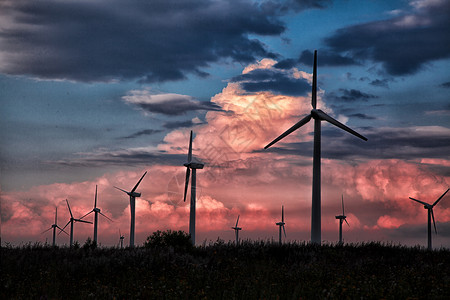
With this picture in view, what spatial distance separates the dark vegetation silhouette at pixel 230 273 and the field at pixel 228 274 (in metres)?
0.05

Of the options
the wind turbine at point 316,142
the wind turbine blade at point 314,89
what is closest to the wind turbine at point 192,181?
the wind turbine at point 316,142

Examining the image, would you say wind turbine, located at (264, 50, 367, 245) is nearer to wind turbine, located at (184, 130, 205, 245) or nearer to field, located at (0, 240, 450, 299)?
field, located at (0, 240, 450, 299)

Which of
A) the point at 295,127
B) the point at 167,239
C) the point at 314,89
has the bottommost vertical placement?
the point at 167,239

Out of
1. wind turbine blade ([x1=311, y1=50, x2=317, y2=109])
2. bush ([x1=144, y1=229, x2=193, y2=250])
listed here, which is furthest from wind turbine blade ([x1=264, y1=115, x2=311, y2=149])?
bush ([x1=144, y1=229, x2=193, y2=250])

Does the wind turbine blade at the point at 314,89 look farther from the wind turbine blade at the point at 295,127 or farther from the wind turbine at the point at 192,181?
the wind turbine at the point at 192,181

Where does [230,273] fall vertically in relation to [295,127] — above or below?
below

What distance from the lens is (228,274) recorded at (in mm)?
22250

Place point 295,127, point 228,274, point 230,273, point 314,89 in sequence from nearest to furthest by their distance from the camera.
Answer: point 228,274 < point 230,273 < point 295,127 < point 314,89

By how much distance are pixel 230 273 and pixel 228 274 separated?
60 centimetres

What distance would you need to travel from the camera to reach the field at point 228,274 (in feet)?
57.8

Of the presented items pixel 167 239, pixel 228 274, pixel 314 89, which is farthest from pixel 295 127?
pixel 228 274

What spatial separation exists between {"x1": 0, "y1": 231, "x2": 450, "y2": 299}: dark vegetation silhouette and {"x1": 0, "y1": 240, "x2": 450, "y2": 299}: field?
5 cm

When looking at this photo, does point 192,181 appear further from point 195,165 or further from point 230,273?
point 230,273

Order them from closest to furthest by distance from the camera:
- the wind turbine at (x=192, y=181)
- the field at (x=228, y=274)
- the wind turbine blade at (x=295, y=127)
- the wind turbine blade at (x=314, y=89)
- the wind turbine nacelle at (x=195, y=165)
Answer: the field at (x=228, y=274) → the wind turbine blade at (x=295, y=127) → the wind turbine blade at (x=314, y=89) → the wind turbine at (x=192, y=181) → the wind turbine nacelle at (x=195, y=165)
